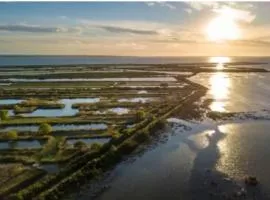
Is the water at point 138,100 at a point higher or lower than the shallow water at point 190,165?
higher

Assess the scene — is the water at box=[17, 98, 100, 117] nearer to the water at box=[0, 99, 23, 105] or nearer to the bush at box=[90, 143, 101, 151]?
the water at box=[0, 99, 23, 105]

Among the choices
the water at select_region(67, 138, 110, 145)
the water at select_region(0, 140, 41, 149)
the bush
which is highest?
the bush

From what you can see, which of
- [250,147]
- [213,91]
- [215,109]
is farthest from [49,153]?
[213,91]

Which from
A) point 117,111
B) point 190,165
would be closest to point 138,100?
point 117,111

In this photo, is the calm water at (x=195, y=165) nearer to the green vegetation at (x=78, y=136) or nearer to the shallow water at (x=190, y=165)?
the shallow water at (x=190, y=165)

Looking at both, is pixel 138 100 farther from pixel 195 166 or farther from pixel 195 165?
pixel 195 166

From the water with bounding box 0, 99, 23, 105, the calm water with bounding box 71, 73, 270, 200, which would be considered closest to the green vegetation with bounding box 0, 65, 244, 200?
the calm water with bounding box 71, 73, 270, 200

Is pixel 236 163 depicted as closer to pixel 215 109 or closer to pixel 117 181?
pixel 117 181

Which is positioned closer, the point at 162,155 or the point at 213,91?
the point at 162,155

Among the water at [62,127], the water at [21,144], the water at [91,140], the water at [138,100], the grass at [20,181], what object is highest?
the water at [138,100]

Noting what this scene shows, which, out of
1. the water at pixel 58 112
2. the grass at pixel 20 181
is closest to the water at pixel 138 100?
the water at pixel 58 112

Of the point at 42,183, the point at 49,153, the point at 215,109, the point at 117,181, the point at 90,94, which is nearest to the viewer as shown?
the point at 42,183
